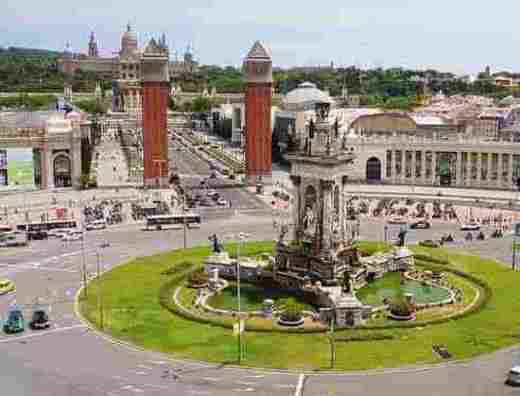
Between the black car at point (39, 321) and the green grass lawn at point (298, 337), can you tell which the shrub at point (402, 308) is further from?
the black car at point (39, 321)

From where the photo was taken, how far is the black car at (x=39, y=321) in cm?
5275

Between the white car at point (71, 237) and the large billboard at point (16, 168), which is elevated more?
the large billboard at point (16, 168)

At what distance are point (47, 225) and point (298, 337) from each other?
51.5 metres

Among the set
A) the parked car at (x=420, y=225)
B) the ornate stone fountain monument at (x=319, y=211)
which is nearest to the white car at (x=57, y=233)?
the ornate stone fountain monument at (x=319, y=211)

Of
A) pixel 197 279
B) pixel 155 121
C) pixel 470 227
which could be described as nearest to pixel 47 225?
pixel 197 279

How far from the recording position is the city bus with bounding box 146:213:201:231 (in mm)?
93488

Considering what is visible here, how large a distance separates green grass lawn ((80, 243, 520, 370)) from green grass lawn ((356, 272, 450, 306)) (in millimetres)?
5010

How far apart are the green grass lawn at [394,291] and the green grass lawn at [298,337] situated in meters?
5.01

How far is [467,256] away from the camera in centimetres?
7594

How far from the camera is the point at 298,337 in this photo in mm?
50531

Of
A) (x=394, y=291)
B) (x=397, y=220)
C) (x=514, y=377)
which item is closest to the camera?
(x=514, y=377)

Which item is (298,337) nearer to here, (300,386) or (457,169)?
(300,386)

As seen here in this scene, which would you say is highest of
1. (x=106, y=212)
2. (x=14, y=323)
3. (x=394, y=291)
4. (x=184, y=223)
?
(x=184, y=223)

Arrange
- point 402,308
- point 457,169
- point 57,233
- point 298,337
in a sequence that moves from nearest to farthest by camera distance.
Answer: point 298,337
point 402,308
point 57,233
point 457,169
